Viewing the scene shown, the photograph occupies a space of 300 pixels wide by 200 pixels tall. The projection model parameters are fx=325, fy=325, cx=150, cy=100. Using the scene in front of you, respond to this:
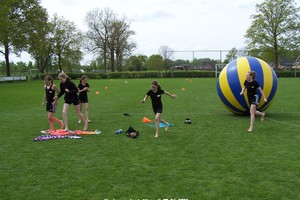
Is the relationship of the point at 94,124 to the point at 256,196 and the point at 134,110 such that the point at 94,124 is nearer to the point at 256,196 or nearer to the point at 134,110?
the point at 134,110

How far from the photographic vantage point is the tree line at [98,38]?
4309 centimetres

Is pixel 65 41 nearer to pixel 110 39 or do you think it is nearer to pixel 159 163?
pixel 110 39

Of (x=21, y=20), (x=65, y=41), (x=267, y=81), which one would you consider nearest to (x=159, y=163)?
(x=267, y=81)

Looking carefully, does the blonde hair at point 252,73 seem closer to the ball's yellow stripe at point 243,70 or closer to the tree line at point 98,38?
the ball's yellow stripe at point 243,70

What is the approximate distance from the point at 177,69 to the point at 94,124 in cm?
4361

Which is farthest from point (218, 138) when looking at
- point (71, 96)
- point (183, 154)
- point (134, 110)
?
point (134, 110)

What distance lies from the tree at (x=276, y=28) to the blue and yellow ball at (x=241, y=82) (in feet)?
163

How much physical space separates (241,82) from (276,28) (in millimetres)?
52264

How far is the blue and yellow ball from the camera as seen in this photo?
33.2ft

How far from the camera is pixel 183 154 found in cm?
644

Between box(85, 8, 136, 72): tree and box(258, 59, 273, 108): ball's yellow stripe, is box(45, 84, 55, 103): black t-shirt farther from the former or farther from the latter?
box(85, 8, 136, 72): tree

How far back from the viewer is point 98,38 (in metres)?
69.2

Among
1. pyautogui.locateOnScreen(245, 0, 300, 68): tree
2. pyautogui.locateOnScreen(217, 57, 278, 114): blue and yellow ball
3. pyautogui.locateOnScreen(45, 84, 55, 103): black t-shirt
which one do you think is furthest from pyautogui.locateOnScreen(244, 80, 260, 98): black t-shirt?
pyautogui.locateOnScreen(245, 0, 300, 68): tree

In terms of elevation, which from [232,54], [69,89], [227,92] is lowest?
[227,92]
